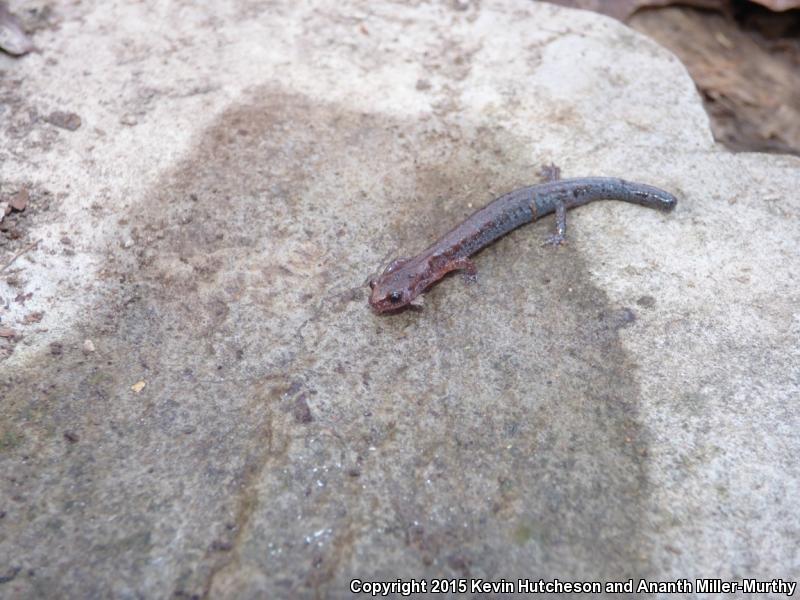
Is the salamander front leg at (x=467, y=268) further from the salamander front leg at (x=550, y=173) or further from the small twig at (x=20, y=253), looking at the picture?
the small twig at (x=20, y=253)

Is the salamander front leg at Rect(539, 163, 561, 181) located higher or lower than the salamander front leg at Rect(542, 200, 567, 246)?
higher

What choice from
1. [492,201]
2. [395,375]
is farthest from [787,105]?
[395,375]

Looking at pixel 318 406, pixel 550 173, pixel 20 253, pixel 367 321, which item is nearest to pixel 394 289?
pixel 367 321

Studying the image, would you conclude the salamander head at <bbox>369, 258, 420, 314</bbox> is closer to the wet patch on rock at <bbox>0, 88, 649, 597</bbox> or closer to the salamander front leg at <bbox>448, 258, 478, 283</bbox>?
the wet patch on rock at <bbox>0, 88, 649, 597</bbox>

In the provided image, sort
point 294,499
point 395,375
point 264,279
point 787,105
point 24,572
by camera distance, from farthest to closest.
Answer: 1. point 787,105
2. point 264,279
3. point 395,375
4. point 294,499
5. point 24,572

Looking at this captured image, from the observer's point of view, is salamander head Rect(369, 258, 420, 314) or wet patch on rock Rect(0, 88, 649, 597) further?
salamander head Rect(369, 258, 420, 314)

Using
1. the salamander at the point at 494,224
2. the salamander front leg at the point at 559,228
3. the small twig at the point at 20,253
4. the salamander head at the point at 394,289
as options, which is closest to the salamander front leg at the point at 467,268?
the salamander at the point at 494,224

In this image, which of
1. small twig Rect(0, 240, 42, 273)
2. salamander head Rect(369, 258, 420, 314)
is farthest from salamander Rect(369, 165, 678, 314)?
small twig Rect(0, 240, 42, 273)

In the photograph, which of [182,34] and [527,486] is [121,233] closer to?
[182,34]
